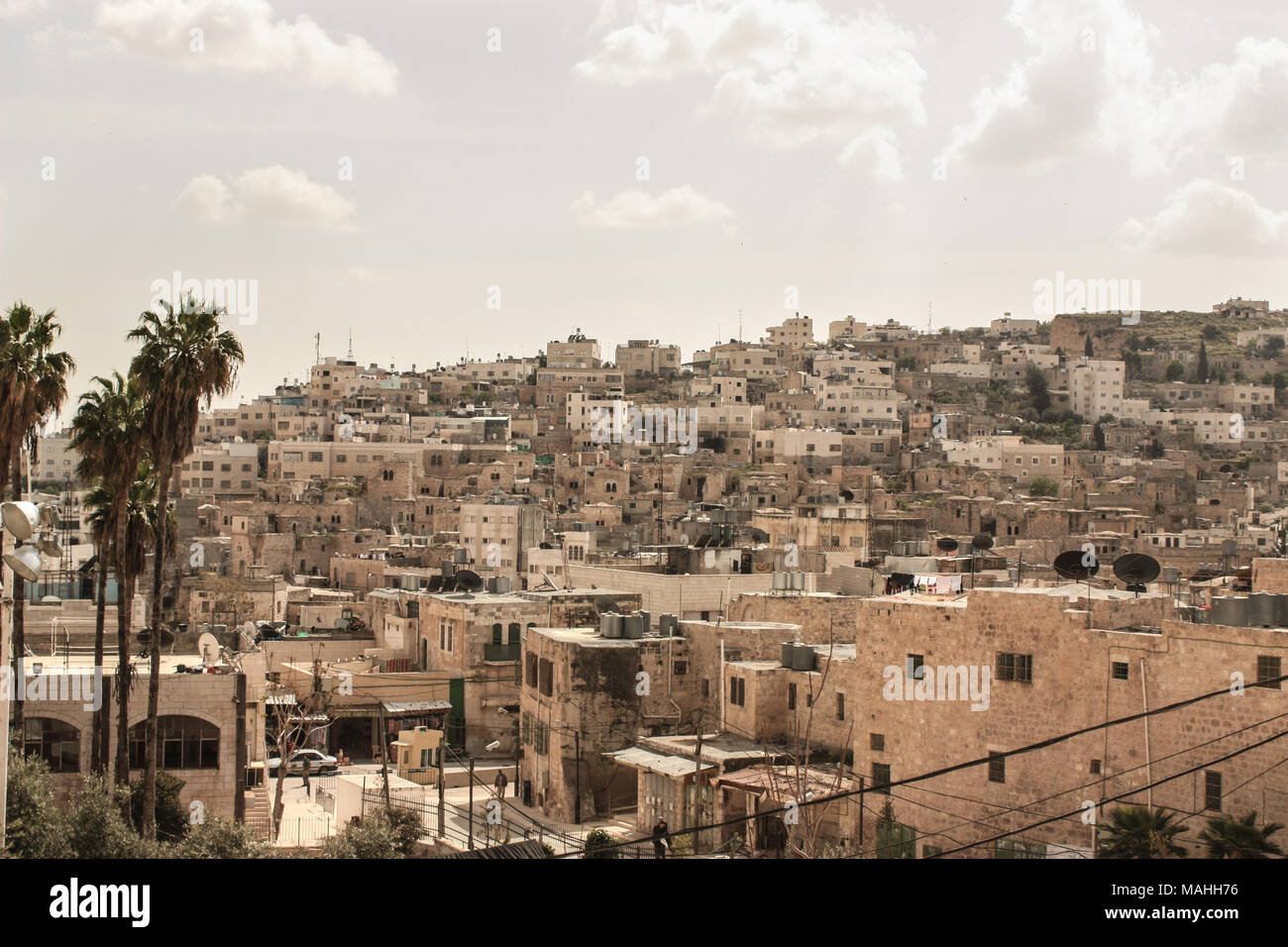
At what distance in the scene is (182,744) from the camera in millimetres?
19891

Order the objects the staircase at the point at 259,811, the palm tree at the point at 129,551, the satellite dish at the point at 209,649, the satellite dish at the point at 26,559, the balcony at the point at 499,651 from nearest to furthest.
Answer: the satellite dish at the point at 26,559 → the palm tree at the point at 129,551 → the staircase at the point at 259,811 → the satellite dish at the point at 209,649 → the balcony at the point at 499,651

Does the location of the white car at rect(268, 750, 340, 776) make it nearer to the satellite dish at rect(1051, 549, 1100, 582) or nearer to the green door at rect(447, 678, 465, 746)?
the green door at rect(447, 678, 465, 746)

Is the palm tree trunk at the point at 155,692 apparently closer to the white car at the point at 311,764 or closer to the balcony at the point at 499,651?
the white car at the point at 311,764

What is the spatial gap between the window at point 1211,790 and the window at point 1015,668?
2.45 metres

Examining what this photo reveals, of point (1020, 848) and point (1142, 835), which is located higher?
point (1142, 835)

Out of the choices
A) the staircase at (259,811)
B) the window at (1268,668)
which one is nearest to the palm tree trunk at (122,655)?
the staircase at (259,811)

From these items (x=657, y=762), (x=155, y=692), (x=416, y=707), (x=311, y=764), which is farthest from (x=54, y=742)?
(x=416, y=707)

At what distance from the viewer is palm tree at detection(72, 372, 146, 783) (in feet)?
61.4

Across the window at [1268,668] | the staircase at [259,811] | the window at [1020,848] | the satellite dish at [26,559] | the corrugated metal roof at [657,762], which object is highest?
the satellite dish at [26,559]

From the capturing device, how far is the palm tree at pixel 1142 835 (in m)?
14.6

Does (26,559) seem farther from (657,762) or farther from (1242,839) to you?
(657,762)

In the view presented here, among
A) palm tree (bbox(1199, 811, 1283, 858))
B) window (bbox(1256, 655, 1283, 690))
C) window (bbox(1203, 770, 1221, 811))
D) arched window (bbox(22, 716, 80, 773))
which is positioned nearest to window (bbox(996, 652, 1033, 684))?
window (bbox(1203, 770, 1221, 811))

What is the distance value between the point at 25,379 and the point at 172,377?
1984 millimetres

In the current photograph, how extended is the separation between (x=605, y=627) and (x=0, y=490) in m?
11.6
